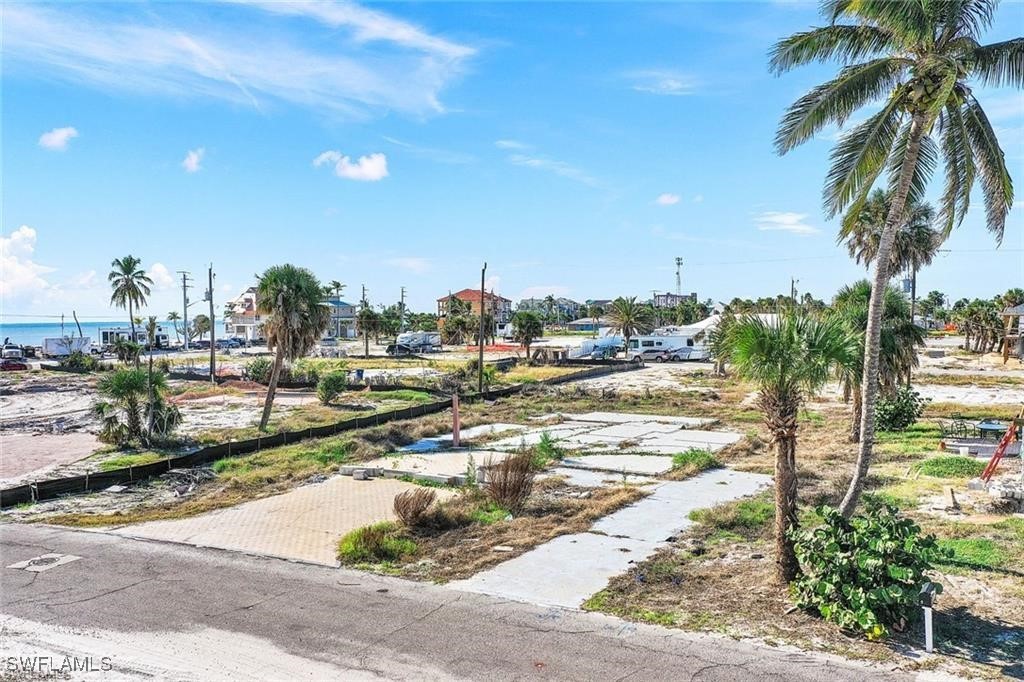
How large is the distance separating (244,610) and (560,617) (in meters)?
4.57

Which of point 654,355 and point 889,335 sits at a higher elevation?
point 889,335

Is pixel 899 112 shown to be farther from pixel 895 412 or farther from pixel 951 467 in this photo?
pixel 895 412

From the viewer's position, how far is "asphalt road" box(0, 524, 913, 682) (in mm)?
8797

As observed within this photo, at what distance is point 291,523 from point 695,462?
440 inches

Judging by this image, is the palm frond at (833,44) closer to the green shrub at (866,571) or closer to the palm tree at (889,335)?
the green shrub at (866,571)

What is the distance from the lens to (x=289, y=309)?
97.3 feet

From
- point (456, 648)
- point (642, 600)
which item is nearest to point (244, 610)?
point (456, 648)

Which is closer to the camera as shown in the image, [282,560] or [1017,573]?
[1017,573]

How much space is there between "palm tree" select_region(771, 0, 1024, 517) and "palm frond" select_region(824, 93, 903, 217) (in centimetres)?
2

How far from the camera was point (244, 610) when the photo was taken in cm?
1084

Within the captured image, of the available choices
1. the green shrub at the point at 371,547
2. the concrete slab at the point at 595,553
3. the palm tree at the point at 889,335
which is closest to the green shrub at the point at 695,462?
the concrete slab at the point at 595,553

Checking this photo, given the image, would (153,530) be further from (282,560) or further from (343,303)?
(343,303)

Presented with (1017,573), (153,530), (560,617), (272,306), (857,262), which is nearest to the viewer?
(560,617)

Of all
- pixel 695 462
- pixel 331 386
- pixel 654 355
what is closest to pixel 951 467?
pixel 695 462
